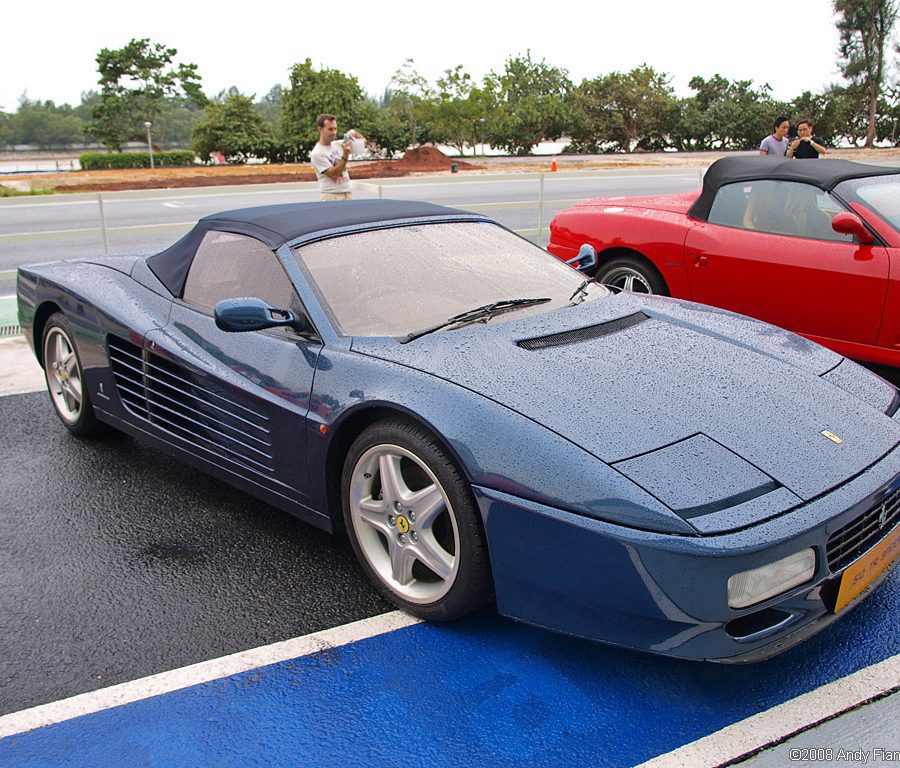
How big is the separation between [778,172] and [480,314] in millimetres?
3336

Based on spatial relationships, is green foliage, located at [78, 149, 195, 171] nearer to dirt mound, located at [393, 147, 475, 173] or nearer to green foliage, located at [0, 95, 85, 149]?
dirt mound, located at [393, 147, 475, 173]

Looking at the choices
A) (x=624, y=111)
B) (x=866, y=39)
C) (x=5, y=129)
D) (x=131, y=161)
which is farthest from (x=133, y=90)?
(x=5, y=129)

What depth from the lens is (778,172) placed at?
18.7ft

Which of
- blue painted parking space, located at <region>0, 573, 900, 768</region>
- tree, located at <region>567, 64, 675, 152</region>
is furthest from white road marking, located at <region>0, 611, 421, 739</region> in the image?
tree, located at <region>567, 64, 675, 152</region>

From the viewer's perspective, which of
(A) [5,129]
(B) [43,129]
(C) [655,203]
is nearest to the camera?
(C) [655,203]

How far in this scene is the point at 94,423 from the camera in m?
4.53

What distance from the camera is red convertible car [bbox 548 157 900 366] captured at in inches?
198

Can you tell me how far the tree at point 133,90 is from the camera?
49.7 metres

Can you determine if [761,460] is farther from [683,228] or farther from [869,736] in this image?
[683,228]

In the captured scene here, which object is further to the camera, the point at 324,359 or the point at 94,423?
the point at 94,423

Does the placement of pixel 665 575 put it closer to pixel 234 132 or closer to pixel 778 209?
pixel 778 209

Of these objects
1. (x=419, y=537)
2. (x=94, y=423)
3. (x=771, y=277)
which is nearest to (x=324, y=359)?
(x=419, y=537)

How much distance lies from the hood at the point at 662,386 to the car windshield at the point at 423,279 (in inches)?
6.3

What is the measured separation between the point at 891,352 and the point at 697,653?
3.32 meters
